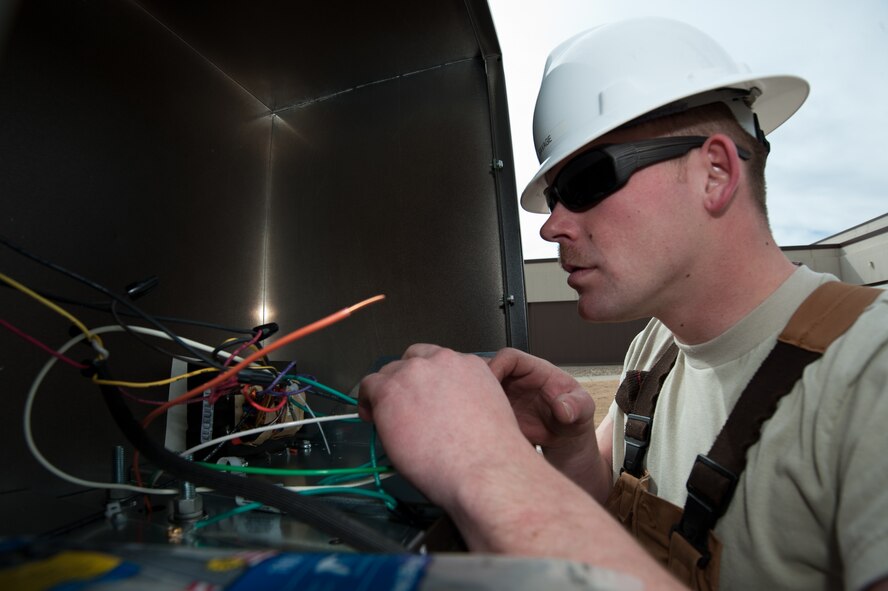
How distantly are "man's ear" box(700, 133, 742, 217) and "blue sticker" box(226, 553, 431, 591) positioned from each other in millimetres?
1023

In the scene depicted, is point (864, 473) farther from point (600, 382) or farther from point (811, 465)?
point (600, 382)

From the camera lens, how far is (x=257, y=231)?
62.6 inches

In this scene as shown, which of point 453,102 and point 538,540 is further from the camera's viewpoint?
point 453,102

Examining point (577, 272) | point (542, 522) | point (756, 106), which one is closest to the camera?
point (542, 522)

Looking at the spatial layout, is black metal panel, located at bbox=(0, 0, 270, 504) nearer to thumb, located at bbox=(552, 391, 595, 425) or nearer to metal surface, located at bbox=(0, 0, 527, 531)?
metal surface, located at bbox=(0, 0, 527, 531)

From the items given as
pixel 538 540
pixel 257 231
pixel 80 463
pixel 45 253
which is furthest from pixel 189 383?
pixel 538 540

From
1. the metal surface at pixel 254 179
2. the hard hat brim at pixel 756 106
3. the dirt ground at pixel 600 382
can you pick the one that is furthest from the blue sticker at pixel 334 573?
the dirt ground at pixel 600 382

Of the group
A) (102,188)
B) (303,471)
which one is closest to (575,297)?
(102,188)

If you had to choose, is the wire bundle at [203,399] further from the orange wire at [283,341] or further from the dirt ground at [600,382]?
the dirt ground at [600,382]

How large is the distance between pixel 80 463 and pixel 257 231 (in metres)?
0.86

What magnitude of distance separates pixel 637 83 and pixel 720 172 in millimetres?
274

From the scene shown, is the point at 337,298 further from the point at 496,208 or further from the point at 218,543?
the point at 218,543

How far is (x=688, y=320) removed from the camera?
3.52 feet

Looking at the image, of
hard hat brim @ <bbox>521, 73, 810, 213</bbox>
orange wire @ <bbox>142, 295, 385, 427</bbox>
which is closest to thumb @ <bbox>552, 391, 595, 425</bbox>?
orange wire @ <bbox>142, 295, 385, 427</bbox>
